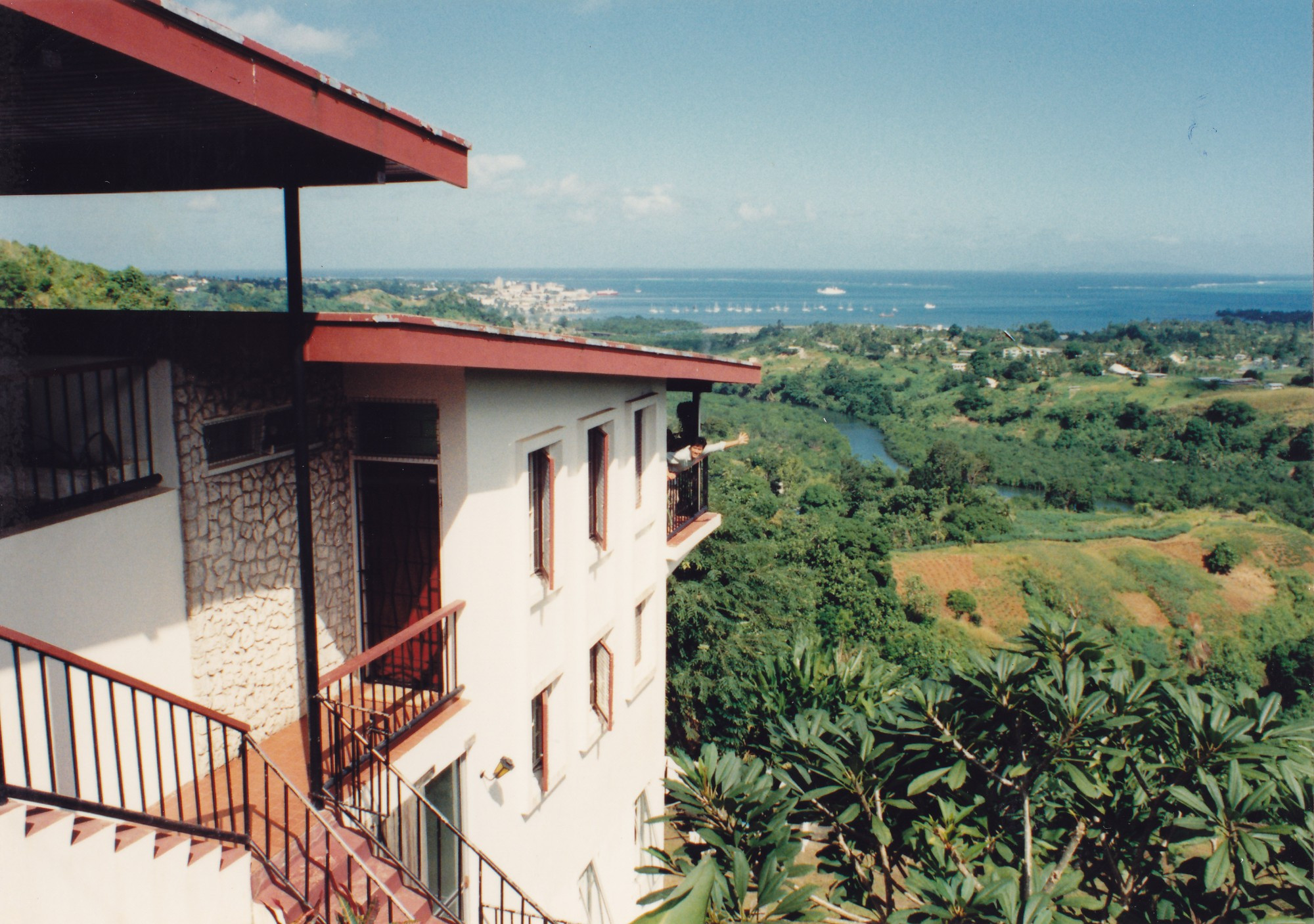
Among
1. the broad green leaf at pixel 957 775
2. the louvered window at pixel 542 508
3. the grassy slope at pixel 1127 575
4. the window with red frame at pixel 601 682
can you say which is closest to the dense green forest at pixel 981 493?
the grassy slope at pixel 1127 575

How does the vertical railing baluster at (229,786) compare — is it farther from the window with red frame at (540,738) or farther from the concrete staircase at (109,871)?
the window with red frame at (540,738)

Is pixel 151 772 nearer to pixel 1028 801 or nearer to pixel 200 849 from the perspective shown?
pixel 200 849

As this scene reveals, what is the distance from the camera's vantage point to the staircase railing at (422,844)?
196 inches

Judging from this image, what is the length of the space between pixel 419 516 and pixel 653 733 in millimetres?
5504

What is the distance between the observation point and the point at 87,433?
15.4 ft

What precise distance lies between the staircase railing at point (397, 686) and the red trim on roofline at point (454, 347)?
182 centimetres

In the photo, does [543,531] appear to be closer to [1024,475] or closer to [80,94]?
[80,94]

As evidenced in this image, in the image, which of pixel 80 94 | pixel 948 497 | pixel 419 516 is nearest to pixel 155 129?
pixel 80 94

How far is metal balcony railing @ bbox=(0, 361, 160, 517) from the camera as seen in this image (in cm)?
464

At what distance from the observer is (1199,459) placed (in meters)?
59.3

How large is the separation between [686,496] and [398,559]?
18.0ft

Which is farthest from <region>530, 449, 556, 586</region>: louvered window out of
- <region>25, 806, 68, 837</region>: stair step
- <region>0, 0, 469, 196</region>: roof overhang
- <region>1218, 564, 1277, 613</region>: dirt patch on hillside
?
<region>1218, 564, 1277, 613</region>: dirt patch on hillside

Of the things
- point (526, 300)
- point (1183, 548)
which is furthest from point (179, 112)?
point (526, 300)

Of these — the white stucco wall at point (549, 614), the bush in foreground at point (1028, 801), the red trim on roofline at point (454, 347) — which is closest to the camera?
the red trim on roofline at point (454, 347)
